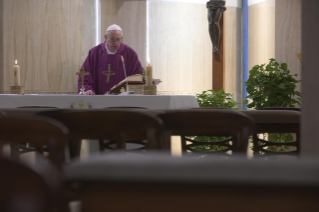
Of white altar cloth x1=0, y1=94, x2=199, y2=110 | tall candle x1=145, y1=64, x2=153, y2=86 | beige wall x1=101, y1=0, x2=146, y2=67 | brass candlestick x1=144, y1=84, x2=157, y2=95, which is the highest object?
beige wall x1=101, y1=0, x2=146, y2=67

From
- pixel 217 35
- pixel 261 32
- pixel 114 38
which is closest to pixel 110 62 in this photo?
pixel 114 38

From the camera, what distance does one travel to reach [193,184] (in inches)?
18.2

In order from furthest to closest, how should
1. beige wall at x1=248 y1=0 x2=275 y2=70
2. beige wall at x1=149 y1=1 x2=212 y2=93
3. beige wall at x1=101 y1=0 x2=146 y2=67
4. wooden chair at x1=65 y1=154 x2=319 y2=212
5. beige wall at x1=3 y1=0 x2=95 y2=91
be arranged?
beige wall at x1=149 y1=1 x2=212 y2=93 < beige wall at x1=101 y1=0 x2=146 y2=67 < beige wall at x1=248 y1=0 x2=275 y2=70 < beige wall at x1=3 y1=0 x2=95 y2=91 < wooden chair at x1=65 y1=154 x2=319 y2=212

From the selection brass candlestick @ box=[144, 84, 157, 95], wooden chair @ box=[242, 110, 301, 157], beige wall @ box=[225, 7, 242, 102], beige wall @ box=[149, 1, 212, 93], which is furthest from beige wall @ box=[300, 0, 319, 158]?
beige wall @ box=[225, 7, 242, 102]

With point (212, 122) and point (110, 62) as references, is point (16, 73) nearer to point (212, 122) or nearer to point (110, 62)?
point (110, 62)

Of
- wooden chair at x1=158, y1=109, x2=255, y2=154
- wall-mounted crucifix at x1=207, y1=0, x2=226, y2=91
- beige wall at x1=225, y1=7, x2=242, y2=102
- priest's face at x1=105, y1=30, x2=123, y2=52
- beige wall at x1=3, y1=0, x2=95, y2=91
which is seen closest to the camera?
wooden chair at x1=158, y1=109, x2=255, y2=154

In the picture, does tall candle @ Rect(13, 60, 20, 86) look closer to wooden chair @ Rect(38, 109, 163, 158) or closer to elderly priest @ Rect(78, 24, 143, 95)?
elderly priest @ Rect(78, 24, 143, 95)

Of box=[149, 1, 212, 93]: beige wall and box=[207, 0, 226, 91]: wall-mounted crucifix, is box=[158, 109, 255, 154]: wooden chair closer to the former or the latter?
box=[207, 0, 226, 91]: wall-mounted crucifix

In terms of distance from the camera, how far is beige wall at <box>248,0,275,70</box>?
23.0 feet

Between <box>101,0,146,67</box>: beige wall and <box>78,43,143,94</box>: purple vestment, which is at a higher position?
<box>101,0,146,67</box>: beige wall

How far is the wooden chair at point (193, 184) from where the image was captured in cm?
45

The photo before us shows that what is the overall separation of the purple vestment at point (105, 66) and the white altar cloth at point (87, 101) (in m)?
2.09

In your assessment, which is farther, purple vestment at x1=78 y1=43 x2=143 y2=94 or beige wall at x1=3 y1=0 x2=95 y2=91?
beige wall at x1=3 y1=0 x2=95 y2=91

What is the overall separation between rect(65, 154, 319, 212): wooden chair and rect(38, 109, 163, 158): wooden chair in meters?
0.81
